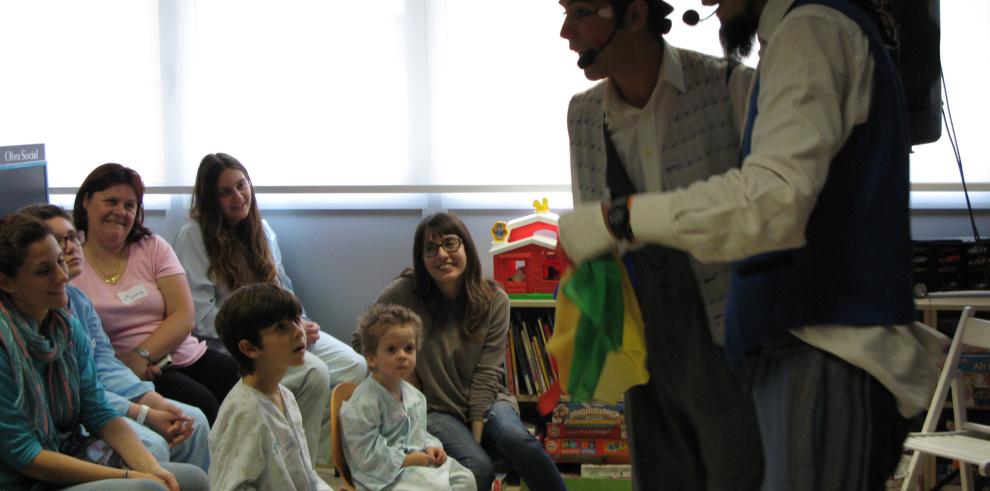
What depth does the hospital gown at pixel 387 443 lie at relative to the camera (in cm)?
290

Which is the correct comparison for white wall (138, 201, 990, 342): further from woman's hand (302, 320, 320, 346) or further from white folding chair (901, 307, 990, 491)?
white folding chair (901, 307, 990, 491)

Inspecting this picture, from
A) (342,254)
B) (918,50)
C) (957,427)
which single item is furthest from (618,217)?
(342,254)

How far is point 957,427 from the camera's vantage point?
10.9ft

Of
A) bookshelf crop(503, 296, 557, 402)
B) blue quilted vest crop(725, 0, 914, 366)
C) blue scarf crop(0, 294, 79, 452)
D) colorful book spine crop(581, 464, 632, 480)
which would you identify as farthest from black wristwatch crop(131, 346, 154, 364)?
blue quilted vest crop(725, 0, 914, 366)

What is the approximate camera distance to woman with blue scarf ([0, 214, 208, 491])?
242 centimetres

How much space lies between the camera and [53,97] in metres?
4.71

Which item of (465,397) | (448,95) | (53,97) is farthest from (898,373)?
(53,97)

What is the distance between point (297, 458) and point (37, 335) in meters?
0.73

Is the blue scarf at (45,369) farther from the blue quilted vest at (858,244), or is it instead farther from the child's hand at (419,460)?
the blue quilted vest at (858,244)

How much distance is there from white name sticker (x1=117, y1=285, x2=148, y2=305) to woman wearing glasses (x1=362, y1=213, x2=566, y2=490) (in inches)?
31.7

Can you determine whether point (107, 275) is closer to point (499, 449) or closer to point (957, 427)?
point (499, 449)

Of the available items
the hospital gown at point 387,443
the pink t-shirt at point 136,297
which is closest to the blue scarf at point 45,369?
the hospital gown at point 387,443

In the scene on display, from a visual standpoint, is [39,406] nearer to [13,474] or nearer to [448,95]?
[13,474]

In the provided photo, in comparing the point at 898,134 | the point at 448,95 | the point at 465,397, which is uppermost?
the point at 448,95
